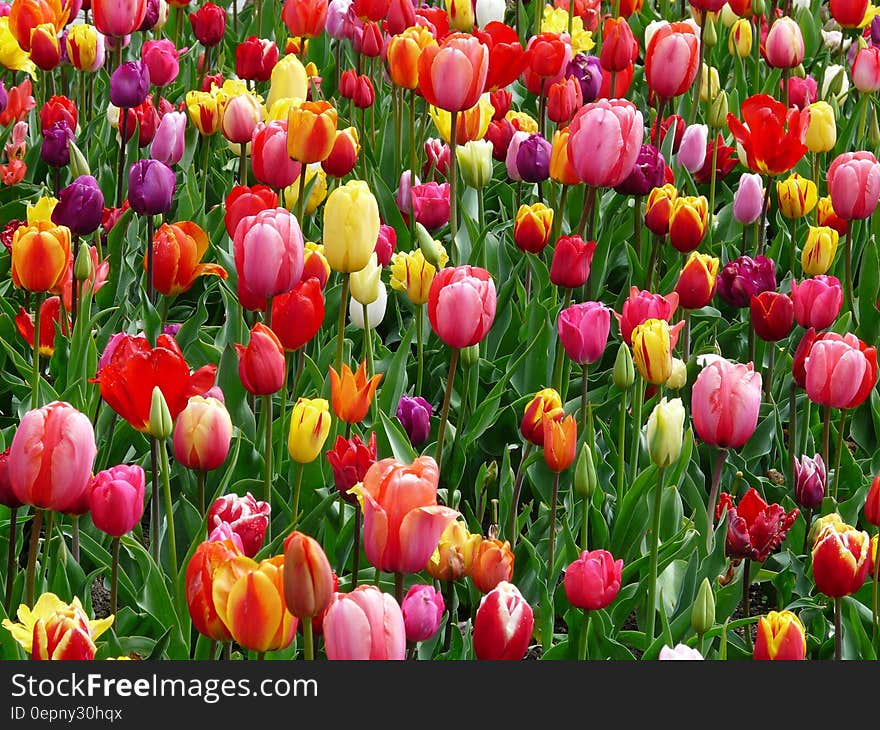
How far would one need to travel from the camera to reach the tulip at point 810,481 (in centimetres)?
233

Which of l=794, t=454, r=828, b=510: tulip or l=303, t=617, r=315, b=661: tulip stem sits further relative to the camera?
l=794, t=454, r=828, b=510: tulip

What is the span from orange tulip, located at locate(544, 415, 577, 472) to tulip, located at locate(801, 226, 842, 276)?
1.04 metres

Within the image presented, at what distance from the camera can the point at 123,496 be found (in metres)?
1.82

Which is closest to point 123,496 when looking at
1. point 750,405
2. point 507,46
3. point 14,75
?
point 750,405

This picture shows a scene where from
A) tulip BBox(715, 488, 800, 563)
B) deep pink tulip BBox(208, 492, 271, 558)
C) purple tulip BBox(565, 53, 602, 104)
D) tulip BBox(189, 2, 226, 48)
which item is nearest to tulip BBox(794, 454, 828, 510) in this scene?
tulip BBox(715, 488, 800, 563)

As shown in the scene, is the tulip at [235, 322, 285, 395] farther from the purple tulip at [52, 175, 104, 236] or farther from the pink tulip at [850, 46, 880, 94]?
the pink tulip at [850, 46, 880, 94]

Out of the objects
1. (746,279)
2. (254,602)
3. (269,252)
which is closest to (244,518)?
(254,602)

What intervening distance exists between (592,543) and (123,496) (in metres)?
0.94

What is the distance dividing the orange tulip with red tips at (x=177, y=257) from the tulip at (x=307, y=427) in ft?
2.47

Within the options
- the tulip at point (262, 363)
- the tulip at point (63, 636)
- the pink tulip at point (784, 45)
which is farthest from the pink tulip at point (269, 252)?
the pink tulip at point (784, 45)

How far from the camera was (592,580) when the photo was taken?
1.82 m

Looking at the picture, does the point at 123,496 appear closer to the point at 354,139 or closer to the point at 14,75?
the point at 354,139

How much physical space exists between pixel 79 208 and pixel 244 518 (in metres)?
1.05

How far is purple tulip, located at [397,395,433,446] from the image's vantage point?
7.88ft
